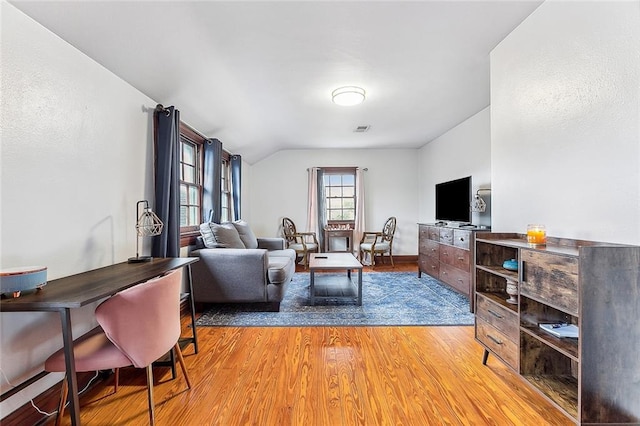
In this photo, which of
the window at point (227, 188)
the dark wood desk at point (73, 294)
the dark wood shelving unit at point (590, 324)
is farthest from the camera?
the window at point (227, 188)

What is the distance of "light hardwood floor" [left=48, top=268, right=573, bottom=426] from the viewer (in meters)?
1.54

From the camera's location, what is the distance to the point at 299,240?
605cm

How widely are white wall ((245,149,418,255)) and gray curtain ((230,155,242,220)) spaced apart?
1.04 meters

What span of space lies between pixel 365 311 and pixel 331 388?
1360 mm

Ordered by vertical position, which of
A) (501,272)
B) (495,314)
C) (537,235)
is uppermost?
(537,235)

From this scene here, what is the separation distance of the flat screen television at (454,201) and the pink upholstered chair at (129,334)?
3554 mm

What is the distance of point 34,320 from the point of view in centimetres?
150

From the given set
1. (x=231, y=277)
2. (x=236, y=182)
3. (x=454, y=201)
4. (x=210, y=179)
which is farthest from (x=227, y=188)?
(x=454, y=201)

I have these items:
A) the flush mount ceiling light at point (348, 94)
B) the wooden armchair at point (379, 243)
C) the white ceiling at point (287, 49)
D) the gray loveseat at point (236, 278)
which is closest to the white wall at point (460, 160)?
the white ceiling at point (287, 49)

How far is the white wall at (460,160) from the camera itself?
3.77m

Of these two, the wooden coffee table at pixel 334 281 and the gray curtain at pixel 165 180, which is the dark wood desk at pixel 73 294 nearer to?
the gray curtain at pixel 165 180

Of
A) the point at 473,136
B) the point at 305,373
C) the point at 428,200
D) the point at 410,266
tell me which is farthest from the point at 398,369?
the point at 428,200

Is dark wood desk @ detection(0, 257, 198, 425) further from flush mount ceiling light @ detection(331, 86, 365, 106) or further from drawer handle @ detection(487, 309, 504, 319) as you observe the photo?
flush mount ceiling light @ detection(331, 86, 365, 106)

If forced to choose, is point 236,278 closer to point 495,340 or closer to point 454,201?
point 495,340
